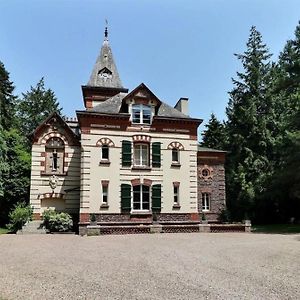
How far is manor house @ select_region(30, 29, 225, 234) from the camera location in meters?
25.9

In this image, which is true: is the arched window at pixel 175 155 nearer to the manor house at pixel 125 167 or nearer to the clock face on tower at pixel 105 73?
the manor house at pixel 125 167

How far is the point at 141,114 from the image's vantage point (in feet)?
89.8

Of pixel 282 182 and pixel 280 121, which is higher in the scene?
pixel 280 121

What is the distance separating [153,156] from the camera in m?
27.0

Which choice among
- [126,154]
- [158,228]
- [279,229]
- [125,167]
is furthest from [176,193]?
[279,229]

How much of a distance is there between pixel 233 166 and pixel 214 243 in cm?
2226

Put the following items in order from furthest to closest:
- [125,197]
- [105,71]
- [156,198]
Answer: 1. [105,71]
2. [156,198]
3. [125,197]

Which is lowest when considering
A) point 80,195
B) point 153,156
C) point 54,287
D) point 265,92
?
point 54,287

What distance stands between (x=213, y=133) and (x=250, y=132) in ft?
25.8

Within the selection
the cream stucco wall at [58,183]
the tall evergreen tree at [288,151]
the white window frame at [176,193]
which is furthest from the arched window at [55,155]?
the tall evergreen tree at [288,151]

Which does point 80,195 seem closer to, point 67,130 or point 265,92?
point 67,130

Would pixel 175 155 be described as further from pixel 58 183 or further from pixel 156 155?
pixel 58 183

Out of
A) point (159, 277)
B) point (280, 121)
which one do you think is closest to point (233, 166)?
point (280, 121)

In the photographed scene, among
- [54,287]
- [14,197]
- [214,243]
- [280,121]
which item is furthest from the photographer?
[280,121]
